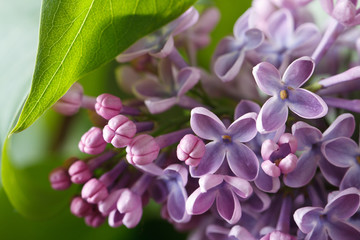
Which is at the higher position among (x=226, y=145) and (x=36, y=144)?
(x=226, y=145)

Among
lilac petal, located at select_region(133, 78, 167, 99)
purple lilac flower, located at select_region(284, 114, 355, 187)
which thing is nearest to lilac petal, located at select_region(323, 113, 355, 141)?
purple lilac flower, located at select_region(284, 114, 355, 187)

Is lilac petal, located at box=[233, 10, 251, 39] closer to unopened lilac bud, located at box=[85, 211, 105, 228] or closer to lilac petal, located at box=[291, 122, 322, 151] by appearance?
lilac petal, located at box=[291, 122, 322, 151]

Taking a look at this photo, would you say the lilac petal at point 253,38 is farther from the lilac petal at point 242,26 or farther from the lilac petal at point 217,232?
the lilac petal at point 217,232

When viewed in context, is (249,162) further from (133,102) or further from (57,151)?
(57,151)

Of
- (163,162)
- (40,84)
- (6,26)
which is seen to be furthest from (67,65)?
(6,26)

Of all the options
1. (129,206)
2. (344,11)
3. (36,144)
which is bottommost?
(36,144)

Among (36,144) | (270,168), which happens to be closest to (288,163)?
(270,168)

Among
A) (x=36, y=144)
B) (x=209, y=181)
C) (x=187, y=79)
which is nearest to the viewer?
(x=209, y=181)

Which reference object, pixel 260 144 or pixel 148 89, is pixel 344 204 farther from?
pixel 148 89

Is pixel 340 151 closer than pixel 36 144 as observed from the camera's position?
Yes
